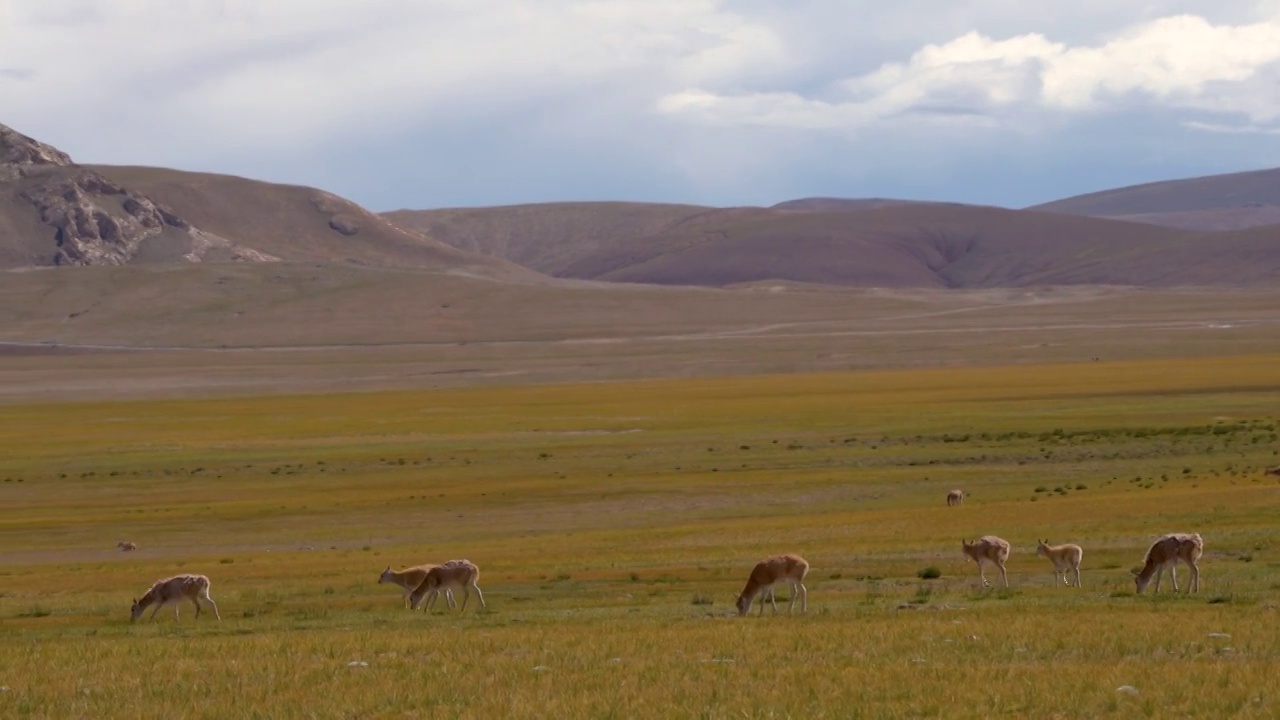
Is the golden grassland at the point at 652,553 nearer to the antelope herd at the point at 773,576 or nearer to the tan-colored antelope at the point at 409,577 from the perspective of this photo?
the antelope herd at the point at 773,576

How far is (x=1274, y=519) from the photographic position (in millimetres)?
23531

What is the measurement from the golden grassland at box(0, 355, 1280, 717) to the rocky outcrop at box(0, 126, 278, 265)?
12431 centimetres

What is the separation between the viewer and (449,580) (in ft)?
56.9

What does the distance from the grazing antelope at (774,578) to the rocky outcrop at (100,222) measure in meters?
171

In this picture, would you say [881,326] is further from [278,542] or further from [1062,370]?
[278,542]

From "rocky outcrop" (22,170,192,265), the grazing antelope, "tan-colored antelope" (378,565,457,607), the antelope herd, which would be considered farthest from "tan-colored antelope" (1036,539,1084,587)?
"rocky outcrop" (22,170,192,265)

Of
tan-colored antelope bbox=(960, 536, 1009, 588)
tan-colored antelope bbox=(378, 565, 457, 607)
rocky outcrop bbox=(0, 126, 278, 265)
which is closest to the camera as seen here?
tan-colored antelope bbox=(960, 536, 1009, 588)

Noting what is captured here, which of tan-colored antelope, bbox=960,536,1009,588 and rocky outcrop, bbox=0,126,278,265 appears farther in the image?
rocky outcrop, bbox=0,126,278,265

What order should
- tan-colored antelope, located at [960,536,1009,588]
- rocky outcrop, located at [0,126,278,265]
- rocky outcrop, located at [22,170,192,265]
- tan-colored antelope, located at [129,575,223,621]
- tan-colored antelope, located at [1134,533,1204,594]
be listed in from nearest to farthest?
tan-colored antelope, located at [1134,533,1204,594], tan-colored antelope, located at [129,575,223,621], tan-colored antelope, located at [960,536,1009,588], rocky outcrop, located at [22,170,192,265], rocky outcrop, located at [0,126,278,265]

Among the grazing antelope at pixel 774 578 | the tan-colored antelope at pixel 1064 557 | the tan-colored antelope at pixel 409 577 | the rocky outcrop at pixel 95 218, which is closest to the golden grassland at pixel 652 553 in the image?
the grazing antelope at pixel 774 578

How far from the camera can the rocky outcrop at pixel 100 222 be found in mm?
180000

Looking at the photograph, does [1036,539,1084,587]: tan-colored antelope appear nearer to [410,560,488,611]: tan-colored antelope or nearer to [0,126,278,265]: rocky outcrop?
[410,560,488,611]: tan-colored antelope

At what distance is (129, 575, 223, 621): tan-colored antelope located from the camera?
17375 mm

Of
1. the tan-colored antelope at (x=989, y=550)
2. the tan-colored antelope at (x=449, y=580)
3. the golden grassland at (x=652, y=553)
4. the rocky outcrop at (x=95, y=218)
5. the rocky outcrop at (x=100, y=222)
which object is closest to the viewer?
the golden grassland at (x=652, y=553)
